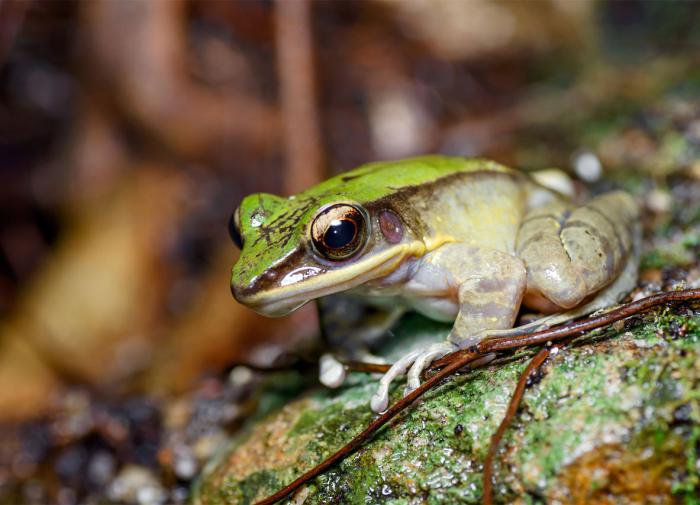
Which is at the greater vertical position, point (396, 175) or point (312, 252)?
point (396, 175)

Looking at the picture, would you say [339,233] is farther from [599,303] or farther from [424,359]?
Answer: [599,303]

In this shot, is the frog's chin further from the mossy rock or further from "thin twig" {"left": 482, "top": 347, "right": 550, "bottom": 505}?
"thin twig" {"left": 482, "top": 347, "right": 550, "bottom": 505}

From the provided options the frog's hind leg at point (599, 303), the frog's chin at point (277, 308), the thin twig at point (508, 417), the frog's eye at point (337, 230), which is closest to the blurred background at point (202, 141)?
the frog's hind leg at point (599, 303)

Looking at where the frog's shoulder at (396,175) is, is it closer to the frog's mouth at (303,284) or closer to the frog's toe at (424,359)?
the frog's mouth at (303,284)

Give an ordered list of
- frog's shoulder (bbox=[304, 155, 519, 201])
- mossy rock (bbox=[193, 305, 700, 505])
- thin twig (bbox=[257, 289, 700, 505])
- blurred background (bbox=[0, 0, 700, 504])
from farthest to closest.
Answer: blurred background (bbox=[0, 0, 700, 504])
frog's shoulder (bbox=[304, 155, 519, 201])
thin twig (bbox=[257, 289, 700, 505])
mossy rock (bbox=[193, 305, 700, 505])

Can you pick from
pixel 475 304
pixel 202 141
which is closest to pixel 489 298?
pixel 475 304

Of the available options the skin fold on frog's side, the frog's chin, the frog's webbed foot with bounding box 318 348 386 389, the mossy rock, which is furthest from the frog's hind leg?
the frog's chin

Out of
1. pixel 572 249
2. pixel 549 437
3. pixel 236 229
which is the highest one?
pixel 236 229
